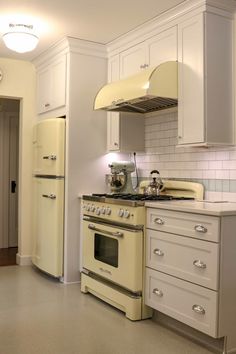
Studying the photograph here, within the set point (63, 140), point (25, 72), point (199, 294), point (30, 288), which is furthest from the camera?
point (25, 72)

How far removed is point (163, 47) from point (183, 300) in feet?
7.04

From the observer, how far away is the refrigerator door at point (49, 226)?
425 centimetres

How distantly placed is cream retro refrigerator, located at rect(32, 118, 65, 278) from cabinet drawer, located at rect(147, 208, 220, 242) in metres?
1.42

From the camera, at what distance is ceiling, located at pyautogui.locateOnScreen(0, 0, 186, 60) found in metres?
3.35

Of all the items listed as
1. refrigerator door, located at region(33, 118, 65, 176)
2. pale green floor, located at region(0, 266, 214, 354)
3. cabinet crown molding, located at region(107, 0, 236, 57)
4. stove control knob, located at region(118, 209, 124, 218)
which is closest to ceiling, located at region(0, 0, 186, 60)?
cabinet crown molding, located at region(107, 0, 236, 57)

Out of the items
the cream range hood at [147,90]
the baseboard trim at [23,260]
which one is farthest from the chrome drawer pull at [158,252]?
the baseboard trim at [23,260]

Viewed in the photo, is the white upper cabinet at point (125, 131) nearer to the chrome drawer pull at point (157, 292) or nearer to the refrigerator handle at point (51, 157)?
the refrigerator handle at point (51, 157)

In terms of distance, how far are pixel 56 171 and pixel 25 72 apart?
61.7 inches

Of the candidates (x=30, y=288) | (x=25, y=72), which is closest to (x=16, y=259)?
(x=30, y=288)

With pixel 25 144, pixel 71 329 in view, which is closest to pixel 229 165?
pixel 71 329

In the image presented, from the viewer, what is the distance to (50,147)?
4.37 metres

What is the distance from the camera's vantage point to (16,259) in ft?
17.1

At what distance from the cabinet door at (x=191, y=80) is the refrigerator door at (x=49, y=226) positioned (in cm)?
159

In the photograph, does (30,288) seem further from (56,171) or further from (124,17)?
(124,17)
